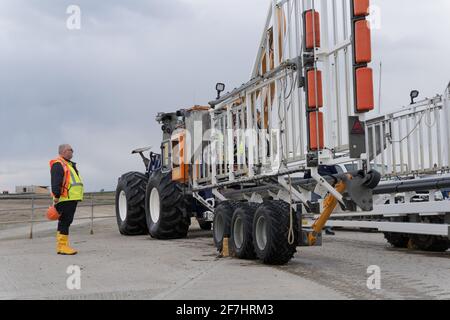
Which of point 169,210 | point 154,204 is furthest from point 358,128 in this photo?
point 154,204

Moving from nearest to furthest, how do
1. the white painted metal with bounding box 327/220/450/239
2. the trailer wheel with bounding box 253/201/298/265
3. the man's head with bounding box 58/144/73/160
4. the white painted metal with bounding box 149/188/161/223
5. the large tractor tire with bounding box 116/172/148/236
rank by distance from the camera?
the trailer wheel with bounding box 253/201/298/265, the white painted metal with bounding box 327/220/450/239, the man's head with bounding box 58/144/73/160, the white painted metal with bounding box 149/188/161/223, the large tractor tire with bounding box 116/172/148/236

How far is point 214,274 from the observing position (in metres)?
7.73

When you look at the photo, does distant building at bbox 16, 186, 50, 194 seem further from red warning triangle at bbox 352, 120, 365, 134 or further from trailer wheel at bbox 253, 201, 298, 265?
red warning triangle at bbox 352, 120, 365, 134

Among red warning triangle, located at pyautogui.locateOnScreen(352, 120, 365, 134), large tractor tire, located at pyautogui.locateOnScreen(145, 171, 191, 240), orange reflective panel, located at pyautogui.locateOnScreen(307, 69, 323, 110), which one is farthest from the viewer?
large tractor tire, located at pyautogui.locateOnScreen(145, 171, 191, 240)

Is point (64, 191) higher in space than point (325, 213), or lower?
higher

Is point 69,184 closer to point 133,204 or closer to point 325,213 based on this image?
point 133,204

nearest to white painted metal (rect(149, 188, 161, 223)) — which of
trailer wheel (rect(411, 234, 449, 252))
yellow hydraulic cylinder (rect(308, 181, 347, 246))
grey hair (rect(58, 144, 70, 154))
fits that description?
grey hair (rect(58, 144, 70, 154))

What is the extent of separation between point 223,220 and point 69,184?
111 inches

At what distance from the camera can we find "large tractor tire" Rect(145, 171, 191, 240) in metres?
13.0

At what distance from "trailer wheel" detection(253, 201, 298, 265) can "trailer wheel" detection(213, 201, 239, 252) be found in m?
1.41

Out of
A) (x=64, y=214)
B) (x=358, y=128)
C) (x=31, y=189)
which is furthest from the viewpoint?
(x=31, y=189)

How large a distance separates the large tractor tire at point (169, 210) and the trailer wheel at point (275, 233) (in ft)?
15.3

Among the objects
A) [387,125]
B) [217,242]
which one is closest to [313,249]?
[217,242]
